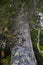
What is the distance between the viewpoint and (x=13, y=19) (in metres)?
2.24

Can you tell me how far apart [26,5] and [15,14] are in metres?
0.15

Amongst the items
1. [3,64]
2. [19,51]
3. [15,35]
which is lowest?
[3,64]

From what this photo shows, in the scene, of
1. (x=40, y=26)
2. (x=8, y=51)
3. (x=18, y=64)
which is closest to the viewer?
(x=18, y=64)

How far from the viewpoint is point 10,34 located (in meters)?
2.31

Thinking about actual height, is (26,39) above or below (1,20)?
below

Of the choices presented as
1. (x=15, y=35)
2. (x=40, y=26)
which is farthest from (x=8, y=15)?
(x=40, y=26)

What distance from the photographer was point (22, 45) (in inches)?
85.6

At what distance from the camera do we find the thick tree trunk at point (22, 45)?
2141 mm

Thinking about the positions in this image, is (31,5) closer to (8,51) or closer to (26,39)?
(26,39)

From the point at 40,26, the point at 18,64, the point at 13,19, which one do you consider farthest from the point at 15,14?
the point at 40,26

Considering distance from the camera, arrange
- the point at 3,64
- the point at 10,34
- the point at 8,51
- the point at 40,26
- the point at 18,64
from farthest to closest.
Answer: the point at 40,26 → the point at 8,51 → the point at 3,64 → the point at 10,34 → the point at 18,64

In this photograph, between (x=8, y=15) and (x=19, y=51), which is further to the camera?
(x=8, y=15)

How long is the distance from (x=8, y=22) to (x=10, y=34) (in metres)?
0.15

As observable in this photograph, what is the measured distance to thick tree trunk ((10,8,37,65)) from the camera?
2.14 metres
